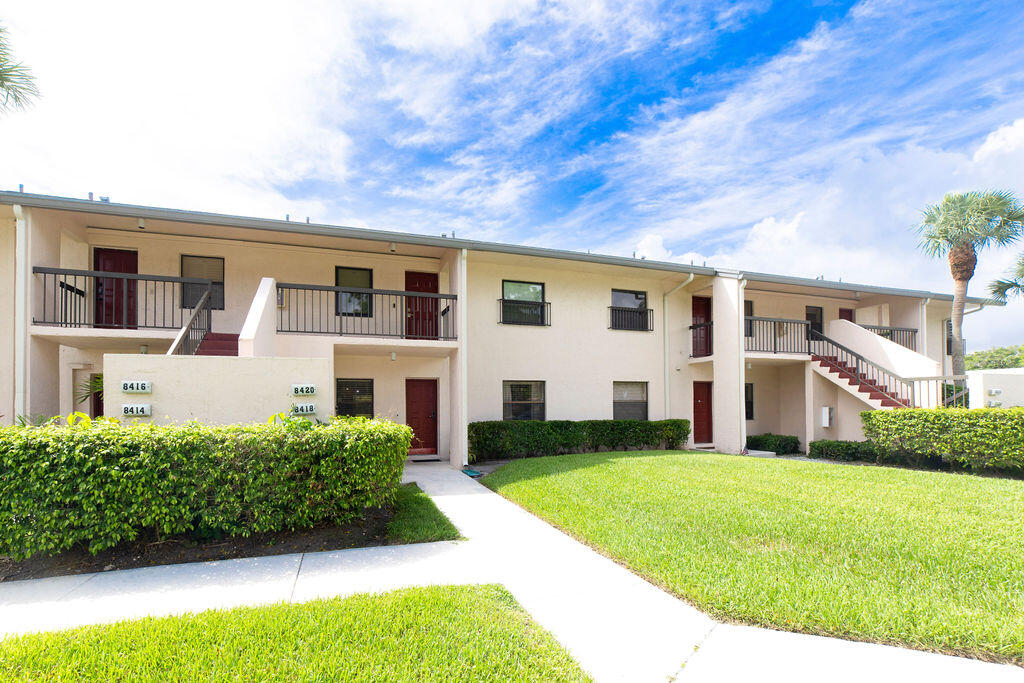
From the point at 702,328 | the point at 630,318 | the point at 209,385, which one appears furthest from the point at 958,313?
the point at 209,385

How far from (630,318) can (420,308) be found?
21.9 feet

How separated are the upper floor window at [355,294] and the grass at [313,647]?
9520 millimetres

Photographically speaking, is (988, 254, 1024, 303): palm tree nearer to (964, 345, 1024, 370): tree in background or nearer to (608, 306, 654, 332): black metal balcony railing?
(608, 306, 654, 332): black metal balcony railing

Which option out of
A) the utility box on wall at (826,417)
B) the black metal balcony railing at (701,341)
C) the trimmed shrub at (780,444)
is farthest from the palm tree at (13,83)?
the utility box on wall at (826,417)

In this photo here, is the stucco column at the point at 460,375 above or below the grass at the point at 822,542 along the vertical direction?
above

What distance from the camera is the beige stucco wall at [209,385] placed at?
6.72m

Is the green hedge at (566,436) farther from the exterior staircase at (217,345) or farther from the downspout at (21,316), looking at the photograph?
the downspout at (21,316)

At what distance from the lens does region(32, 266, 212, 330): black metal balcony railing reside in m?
9.40

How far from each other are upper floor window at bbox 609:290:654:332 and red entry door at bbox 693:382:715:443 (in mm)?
2873

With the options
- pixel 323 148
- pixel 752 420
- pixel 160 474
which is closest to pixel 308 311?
pixel 323 148

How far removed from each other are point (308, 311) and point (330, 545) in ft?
26.1

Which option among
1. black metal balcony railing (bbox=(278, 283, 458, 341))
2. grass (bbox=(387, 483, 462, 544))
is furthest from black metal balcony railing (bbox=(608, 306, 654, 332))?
grass (bbox=(387, 483, 462, 544))

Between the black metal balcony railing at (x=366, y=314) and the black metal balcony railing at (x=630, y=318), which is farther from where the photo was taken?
the black metal balcony railing at (x=630, y=318)

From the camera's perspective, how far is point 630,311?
15328mm
